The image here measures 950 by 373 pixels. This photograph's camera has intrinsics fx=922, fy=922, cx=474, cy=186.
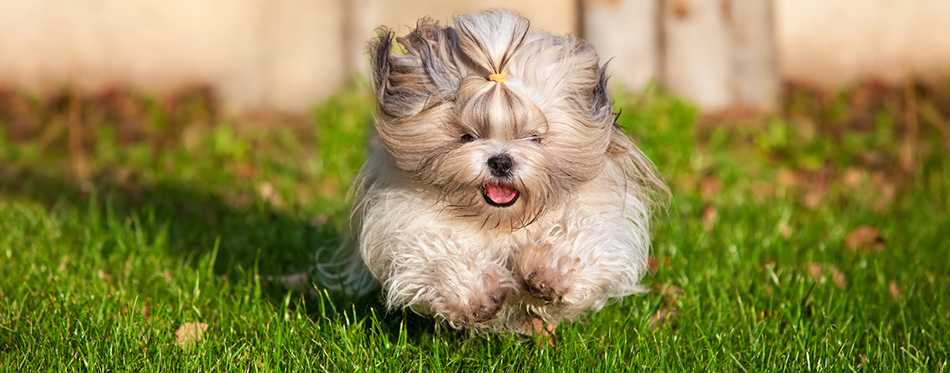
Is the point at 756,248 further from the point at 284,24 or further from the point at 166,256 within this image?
the point at 284,24

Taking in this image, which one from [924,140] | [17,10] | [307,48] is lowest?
[924,140]

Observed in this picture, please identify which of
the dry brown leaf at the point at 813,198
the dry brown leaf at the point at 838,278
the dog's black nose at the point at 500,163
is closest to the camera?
the dog's black nose at the point at 500,163

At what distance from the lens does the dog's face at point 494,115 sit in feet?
8.91

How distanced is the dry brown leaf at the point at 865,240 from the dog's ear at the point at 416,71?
2532 mm

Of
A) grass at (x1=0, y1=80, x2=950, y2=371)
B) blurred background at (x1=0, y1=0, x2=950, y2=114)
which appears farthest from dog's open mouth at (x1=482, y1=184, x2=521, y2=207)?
blurred background at (x1=0, y1=0, x2=950, y2=114)

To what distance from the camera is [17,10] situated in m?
7.30

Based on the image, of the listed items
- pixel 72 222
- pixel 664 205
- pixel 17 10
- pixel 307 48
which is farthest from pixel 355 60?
pixel 664 205

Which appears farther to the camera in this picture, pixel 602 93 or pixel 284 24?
pixel 284 24

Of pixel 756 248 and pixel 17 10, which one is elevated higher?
pixel 17 10

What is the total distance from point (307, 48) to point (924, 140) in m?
4.93

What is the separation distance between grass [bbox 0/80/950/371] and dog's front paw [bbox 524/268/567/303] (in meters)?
0.21

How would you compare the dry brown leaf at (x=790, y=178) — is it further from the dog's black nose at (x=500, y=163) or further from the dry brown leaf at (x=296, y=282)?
the dog's black nose at (x=500, y=163)

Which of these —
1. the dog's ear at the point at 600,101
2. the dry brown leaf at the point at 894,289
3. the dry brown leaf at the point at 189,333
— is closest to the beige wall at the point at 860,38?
the dry brown leaf at the point at 894,289

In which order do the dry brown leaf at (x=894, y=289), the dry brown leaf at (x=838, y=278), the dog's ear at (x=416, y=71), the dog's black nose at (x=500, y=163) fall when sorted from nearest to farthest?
the dog's black nose at (x=500, y=163)
the dog's ear at (x=416, y=71)
the dry brown leaf at (x=894, y=289)
the dry brown leaf at (x=838, y=278)
